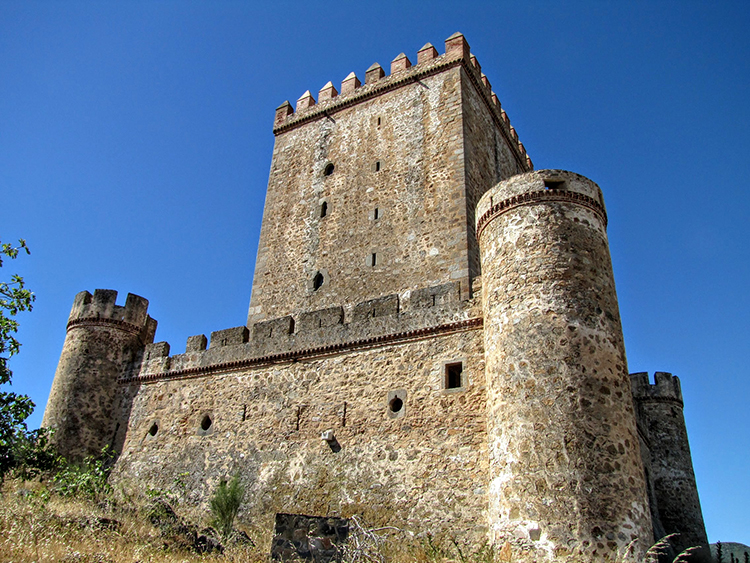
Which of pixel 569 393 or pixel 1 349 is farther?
pixel 1 349

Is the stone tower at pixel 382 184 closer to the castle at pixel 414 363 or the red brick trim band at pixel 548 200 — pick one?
the castle at pixel 414 363

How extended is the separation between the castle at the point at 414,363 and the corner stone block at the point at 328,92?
8 cm

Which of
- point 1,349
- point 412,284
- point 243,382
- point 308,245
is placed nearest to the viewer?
point 1,349

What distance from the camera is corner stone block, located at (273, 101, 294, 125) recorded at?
1997cm

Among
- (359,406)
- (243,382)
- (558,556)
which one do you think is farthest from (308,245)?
(558,556)

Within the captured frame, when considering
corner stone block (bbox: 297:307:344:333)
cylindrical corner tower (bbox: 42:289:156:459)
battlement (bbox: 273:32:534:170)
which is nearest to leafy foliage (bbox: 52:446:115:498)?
cylindrical corner tower (bbox: 42:289:156:459)

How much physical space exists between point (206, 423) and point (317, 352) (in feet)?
9.59

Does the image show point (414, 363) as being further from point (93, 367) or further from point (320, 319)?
point (93, 367)

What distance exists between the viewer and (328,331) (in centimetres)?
1213

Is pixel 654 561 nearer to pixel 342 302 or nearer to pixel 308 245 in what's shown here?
pixel 342 302

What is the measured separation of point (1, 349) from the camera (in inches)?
401

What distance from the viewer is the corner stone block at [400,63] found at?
59.3ft

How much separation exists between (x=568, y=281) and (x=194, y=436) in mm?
8091

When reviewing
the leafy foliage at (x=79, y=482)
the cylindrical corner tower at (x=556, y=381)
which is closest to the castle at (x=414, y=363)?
the cylindrical corner tower at (x=556, y=381)
